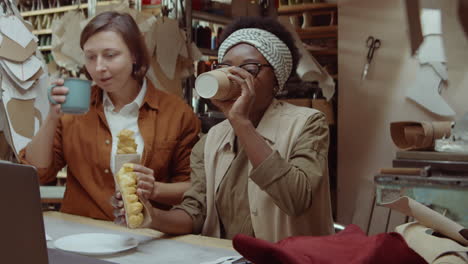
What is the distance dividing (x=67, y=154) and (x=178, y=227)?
800mm

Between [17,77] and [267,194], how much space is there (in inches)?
60.1

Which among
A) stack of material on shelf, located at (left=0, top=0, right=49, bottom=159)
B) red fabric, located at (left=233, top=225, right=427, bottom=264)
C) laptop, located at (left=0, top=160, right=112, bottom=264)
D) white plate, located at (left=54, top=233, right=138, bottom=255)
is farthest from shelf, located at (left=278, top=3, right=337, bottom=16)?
laptop, located at (left=0, top=160, right=112, bottom=264)

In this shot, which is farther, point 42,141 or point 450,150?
point 42,141

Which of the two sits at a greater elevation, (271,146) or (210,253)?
(271,146)

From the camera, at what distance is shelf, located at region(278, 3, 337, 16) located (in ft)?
15.2

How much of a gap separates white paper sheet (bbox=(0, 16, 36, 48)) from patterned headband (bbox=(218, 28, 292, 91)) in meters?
1.25

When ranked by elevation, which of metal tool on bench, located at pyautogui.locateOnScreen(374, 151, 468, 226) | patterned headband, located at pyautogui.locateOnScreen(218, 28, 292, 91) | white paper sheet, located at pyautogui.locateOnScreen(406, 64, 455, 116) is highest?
patterned headband, located at pyautogui.locateOnScreen(218, 28, 292, 91)

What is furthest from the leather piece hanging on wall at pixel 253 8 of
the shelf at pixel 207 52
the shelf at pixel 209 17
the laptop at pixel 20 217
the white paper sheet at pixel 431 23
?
the laptop at pixel 20 217

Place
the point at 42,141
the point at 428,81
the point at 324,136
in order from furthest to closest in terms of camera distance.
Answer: the point at 428,81
the point at 42,141
the point at 324,136

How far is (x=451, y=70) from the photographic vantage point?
3.67 metres

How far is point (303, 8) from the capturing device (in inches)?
186

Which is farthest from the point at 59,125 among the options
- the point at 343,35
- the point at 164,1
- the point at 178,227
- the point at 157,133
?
the point at 343,35

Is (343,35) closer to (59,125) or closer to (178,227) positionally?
(59,125)

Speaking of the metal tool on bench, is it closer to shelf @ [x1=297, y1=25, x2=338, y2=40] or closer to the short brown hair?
the short brown hair
